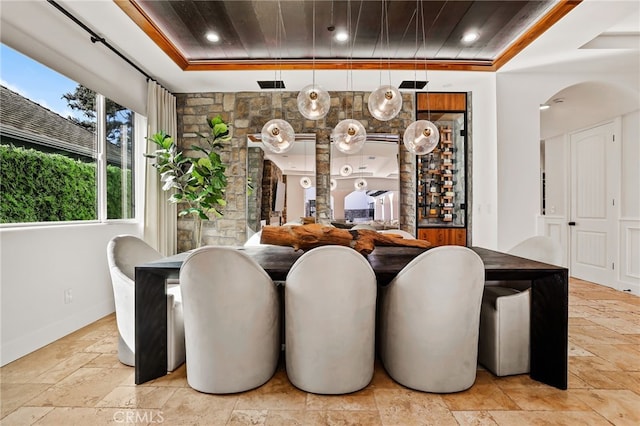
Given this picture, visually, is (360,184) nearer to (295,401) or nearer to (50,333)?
(295,401)

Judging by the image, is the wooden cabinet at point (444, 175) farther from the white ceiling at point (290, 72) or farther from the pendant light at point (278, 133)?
the pendant light at point (278, 133)

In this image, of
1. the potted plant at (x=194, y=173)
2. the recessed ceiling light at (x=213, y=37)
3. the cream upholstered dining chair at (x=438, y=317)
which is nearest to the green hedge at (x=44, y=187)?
the potted plant at (x=194, y=173)

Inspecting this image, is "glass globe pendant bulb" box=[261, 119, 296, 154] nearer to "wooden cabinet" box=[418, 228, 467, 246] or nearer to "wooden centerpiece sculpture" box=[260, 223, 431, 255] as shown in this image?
"wooden centerpiece sculpture" box=[260, 223, 431, 255]

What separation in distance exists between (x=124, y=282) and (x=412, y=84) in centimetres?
391

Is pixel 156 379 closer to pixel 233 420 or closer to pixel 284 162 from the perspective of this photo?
pixel 233 420

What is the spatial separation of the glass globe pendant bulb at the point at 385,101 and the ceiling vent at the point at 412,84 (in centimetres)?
156

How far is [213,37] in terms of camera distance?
3.42m

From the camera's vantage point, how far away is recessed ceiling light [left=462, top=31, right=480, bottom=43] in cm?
335

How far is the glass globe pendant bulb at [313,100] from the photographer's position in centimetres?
277

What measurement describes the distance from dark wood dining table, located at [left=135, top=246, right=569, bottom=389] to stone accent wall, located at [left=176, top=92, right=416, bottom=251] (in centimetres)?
275

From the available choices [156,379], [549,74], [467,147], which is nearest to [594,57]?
[549,74]

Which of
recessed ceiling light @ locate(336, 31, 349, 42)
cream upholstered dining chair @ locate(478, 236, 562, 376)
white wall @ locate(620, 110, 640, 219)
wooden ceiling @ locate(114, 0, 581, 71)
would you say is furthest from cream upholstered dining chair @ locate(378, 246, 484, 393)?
white wall @ locate(620, 110, 640, 219)

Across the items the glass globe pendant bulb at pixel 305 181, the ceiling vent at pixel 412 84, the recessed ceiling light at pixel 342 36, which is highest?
the recessed ceiling light at pixel 342 36

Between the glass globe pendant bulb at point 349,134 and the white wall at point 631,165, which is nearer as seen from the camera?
the glass globe pendant bulb at point 349,134
